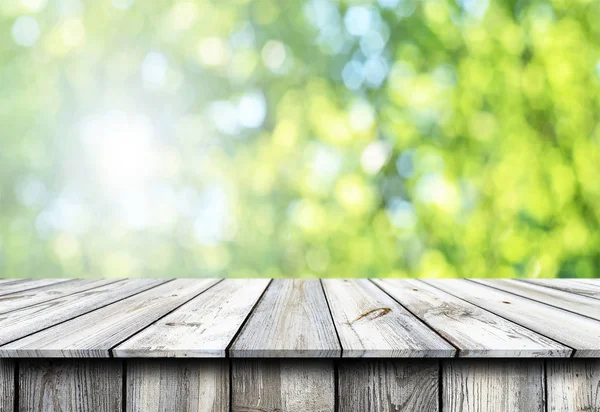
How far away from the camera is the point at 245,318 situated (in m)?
0.81

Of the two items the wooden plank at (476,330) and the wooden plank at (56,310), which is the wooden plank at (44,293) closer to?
the wooden plank at (56,310)

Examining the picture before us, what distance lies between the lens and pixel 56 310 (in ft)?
2.91

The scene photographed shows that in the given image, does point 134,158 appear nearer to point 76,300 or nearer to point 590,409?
point 76,300

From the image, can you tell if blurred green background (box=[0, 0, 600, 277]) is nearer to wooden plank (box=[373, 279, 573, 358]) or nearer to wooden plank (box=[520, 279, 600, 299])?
wooden plank (box=[520, 279, 600, 299])

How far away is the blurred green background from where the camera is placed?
1958 mm

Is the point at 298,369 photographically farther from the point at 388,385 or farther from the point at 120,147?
the point at 120,147

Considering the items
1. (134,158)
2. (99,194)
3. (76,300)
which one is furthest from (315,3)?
(76,300)

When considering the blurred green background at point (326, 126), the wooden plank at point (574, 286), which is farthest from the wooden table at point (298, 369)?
the blurred green background at point (326, 126)

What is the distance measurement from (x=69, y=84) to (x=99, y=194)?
18.2 inches

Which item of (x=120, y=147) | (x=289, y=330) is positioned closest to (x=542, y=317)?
(x=289, y=330)

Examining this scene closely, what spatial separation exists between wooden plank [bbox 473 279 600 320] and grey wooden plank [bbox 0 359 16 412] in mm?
895

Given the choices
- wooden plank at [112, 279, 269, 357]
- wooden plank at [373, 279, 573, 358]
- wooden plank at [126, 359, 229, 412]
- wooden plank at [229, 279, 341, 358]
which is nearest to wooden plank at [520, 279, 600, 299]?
wooden plank at [373, 279, 573, 358]

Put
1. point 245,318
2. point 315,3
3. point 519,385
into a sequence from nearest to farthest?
point 519,385
point 245,318
point 315,3

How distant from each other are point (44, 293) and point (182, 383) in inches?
24.9
